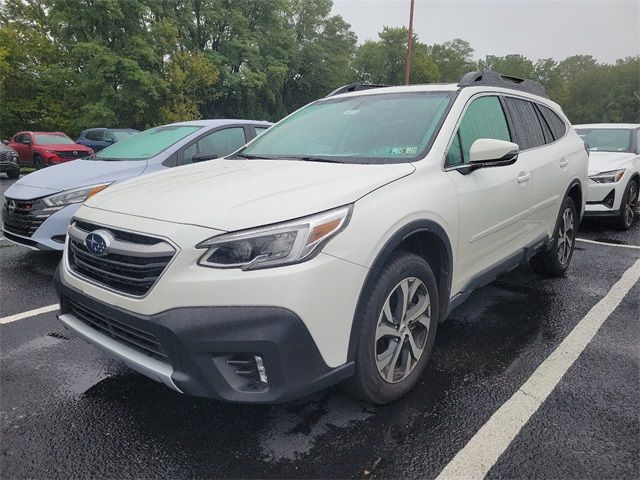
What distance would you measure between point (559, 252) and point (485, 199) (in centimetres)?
206

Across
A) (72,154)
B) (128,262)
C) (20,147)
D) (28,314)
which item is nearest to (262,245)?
(128,262)

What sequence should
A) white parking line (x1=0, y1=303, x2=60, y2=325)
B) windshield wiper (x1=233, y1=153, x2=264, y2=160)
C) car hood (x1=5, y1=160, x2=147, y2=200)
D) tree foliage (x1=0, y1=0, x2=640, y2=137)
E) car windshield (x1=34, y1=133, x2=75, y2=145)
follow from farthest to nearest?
tree foliage (x1=0, y1=0, x2=640, y2=137)
car windshield (x1=34, y1=133, x2=75, y2=145)
car hood (x1=5, y1=160, x2=147, y2=200)
white parking line (x1=0, y1=303, x2=60, y2=325)
windshield wiper (x1=233, y1=153, x2=264, y2=160)

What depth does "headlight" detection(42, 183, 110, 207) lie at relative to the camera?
475 cm

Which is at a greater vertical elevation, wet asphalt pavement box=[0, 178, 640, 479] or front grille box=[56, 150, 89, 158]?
wet asphalt pavement box=[0, 178, 640, 479]

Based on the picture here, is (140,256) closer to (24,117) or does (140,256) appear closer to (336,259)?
(336,259)

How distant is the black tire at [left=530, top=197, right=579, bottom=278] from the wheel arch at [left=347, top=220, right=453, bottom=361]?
2.10 meters

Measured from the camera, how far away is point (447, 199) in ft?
8.95

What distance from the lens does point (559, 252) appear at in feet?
15.3

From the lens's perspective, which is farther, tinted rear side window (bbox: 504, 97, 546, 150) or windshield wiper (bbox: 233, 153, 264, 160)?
tinted rear side window (bbox: 504, 97, 546, 150)

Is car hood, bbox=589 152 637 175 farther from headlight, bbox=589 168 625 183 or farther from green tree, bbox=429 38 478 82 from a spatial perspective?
green tree, bbox=429 38 478 82

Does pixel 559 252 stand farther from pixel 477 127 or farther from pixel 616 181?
pixel 616 181

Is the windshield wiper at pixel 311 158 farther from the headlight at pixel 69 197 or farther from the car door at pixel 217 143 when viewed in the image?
the headlight at pixel 69 197

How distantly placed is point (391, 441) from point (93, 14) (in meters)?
27.3

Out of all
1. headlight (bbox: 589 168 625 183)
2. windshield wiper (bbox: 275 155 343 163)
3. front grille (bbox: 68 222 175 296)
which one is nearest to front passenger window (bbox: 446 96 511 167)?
windshield wiper (bbox: 275 155 343 163)
